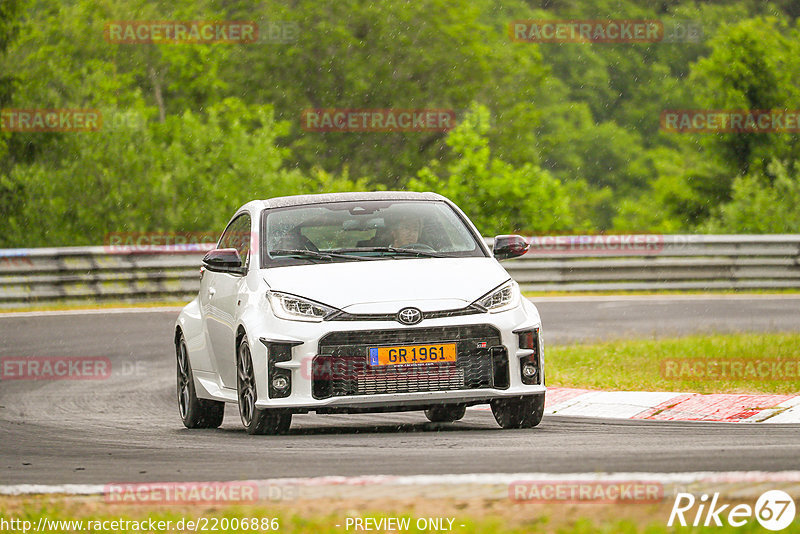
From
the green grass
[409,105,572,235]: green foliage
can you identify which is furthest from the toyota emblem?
[409,105,572,235]: green foliage

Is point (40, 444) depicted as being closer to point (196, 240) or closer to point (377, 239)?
point (377, 239)

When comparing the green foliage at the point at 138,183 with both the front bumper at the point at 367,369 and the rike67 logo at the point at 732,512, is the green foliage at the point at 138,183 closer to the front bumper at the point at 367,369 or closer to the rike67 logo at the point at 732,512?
the front bumper at the point at 367,369

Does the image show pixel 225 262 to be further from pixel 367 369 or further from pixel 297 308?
pixel 367 369

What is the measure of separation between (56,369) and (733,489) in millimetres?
10718

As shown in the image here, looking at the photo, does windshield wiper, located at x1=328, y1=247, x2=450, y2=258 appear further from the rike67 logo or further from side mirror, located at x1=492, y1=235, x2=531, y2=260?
the rike67 logo

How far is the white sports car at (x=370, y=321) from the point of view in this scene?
8.82 meters

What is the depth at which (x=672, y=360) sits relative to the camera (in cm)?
1311

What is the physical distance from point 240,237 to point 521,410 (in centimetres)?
250

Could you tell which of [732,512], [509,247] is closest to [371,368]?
[509,247]

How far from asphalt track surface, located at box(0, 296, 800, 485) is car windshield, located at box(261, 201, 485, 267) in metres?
1.18

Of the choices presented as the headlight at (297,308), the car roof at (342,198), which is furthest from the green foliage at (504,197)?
the headlight at (297,308)

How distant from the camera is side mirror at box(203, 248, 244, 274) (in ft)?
32.0

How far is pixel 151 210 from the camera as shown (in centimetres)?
4206

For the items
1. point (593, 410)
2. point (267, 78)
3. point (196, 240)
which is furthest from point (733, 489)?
point (267, 78)
